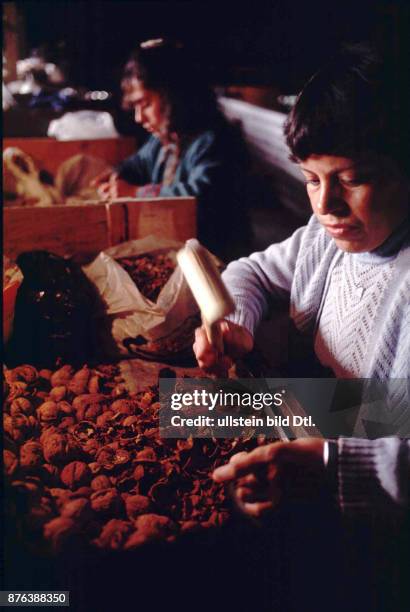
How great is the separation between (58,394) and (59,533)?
12.1 inches

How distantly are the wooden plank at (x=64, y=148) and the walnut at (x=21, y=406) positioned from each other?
139 cm

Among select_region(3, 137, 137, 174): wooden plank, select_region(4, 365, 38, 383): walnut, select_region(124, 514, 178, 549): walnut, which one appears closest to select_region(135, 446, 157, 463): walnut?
select_region(124, 514, 178, 549): walnut

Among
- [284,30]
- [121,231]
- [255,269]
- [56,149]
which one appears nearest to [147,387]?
[255,269]

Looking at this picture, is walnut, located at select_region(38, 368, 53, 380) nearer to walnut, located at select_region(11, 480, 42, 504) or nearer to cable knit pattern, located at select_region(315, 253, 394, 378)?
walnut, located at select_region(11, 480, 42, 504)

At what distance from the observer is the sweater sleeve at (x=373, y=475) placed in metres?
0.67

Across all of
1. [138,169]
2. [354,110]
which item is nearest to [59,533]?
[354,110]

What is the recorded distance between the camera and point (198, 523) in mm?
765

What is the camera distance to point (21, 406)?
3.10 feet

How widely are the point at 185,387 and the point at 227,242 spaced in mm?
621

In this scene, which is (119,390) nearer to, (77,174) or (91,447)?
(91,447)

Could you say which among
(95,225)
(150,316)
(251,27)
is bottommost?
(150,316)

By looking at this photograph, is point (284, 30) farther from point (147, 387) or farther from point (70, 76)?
point (70, 76)

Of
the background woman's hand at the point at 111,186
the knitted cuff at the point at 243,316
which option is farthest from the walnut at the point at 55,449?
the background woman's hand at the point at 111,186

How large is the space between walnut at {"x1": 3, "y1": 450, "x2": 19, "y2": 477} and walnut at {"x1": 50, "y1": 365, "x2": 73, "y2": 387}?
215 millimetres
